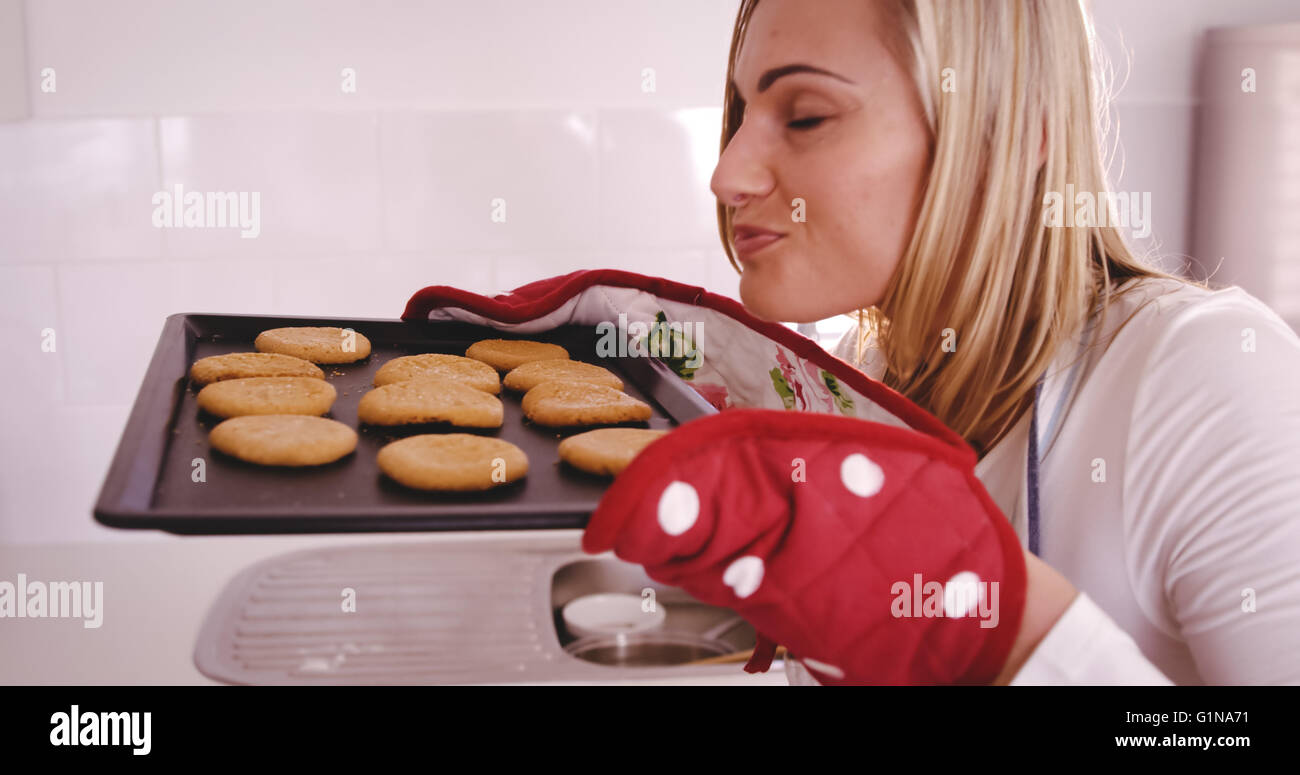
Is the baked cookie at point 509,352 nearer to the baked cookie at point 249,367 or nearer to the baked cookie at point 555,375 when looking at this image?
the baked cookie at point 555,375

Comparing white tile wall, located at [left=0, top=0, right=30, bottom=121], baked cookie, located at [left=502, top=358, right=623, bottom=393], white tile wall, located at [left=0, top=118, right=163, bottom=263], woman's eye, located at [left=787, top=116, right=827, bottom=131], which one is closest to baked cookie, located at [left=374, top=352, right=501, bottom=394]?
baked cookie, located at [left=502, top=358, right=623, bottom=393]

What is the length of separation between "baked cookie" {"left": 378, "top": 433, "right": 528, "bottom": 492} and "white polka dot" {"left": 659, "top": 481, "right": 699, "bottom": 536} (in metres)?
0.24

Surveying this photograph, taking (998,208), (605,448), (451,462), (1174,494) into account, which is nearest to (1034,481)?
(1174,494)

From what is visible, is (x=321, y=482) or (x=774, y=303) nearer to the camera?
(x=321, y=482)

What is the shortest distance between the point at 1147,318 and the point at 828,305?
26 cm

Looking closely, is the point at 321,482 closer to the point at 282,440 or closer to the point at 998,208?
the point at 282,440

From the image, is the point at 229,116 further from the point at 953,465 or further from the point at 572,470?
the point at 953,465

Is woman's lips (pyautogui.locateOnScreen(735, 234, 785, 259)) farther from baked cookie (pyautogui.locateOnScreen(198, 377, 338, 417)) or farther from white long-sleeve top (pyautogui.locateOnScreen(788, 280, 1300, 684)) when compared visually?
baked cookie (pyautogui.locateOnScreen(198, 377, 338, 417))

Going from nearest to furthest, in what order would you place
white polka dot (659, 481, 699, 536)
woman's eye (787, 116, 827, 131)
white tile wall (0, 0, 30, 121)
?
1. white polka dot (659, 481, 699, 536)
2. woman's eye (787, 116, 827, 131)
3. white tile wall (0, 0, 30, 121)

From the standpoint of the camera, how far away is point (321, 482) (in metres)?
0.73

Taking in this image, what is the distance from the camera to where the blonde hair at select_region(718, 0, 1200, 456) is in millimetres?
806

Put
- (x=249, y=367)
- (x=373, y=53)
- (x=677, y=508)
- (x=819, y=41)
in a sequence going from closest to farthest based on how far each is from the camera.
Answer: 1. (x=677, y=508)
2. (x=819, y=41)
3. (x=249, y=367)
4. (x=373, y=53)

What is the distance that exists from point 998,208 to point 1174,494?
0.28 metres
